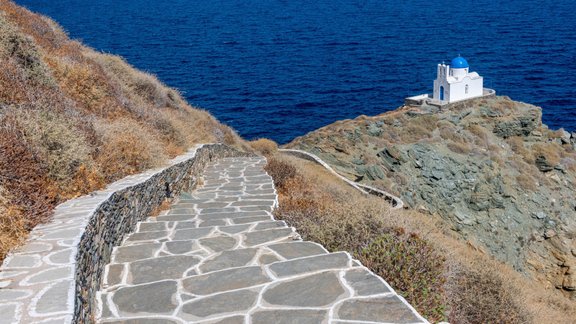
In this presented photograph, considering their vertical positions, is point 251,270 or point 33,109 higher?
point 33,109

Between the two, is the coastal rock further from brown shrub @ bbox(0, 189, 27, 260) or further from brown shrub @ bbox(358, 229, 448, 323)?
brown shrub @ bbox(0, 189, 27, 260)

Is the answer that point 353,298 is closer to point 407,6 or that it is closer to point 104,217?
point 104,217

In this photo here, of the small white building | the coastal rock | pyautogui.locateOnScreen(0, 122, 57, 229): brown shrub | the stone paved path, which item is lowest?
the stone paved path

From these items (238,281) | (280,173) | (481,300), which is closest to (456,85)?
(280,173)

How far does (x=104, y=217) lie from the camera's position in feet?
19.9

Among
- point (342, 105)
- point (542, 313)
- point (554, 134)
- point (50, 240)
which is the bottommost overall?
point (542, 313)

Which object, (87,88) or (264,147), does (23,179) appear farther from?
(264,147)

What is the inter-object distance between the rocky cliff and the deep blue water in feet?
43.2

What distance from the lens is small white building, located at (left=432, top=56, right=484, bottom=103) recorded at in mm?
42750

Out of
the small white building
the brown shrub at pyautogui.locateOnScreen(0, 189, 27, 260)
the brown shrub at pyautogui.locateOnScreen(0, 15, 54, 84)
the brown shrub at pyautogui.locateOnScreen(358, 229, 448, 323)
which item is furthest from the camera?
the small white building

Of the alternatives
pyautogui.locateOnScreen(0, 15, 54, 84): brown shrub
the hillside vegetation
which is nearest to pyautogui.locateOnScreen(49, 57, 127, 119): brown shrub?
the hillside vegetation

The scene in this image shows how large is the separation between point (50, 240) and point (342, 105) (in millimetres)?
52373

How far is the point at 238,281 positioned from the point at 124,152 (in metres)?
5.10

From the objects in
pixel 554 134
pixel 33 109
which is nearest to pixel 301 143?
pixel 554 134
